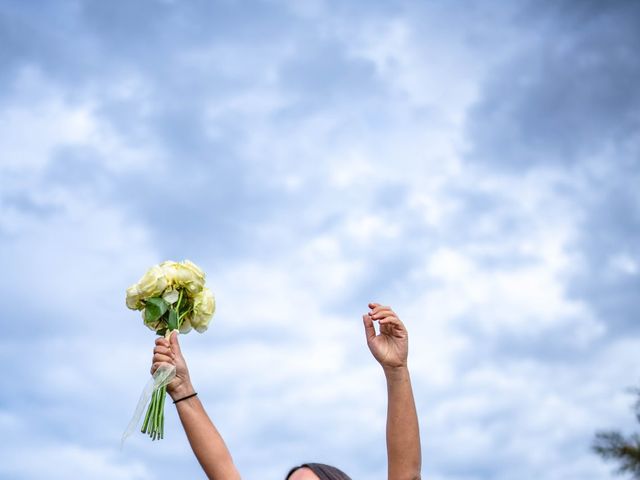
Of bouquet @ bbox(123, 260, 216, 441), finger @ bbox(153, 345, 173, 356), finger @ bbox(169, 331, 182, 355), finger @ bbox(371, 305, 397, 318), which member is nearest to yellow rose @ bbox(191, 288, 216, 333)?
bouquet @ bbox(123, 260, 216, 441)

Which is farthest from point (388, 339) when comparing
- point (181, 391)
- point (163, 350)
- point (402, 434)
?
point (163, 350)

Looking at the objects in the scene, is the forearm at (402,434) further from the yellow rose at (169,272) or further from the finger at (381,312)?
the yellow rose at (169,272)

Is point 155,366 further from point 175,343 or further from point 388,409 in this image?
point 388,409

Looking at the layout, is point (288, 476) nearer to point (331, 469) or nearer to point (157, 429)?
point (331, 469)

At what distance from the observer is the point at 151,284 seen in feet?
20.1

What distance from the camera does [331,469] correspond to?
15.4 feet

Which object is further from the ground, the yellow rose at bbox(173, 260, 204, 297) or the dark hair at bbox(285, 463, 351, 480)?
the yellow rose at bbox(173, 260, 204, 297)

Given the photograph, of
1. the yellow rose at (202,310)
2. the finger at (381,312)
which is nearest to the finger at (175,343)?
the yellow rose at (202,310)

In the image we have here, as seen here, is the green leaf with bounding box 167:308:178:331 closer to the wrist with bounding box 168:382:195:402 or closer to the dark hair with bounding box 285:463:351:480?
the wrist with bounding box 168:382:195:402

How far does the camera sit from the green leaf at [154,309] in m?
6.10

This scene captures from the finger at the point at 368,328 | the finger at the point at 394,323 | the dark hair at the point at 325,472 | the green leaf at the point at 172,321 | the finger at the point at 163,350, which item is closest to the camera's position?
the dark hair at the point at 325,472

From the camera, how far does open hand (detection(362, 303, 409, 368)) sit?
16.4 feet

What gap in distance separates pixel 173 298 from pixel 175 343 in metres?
0.39

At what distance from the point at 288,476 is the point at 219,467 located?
2.23 feet
